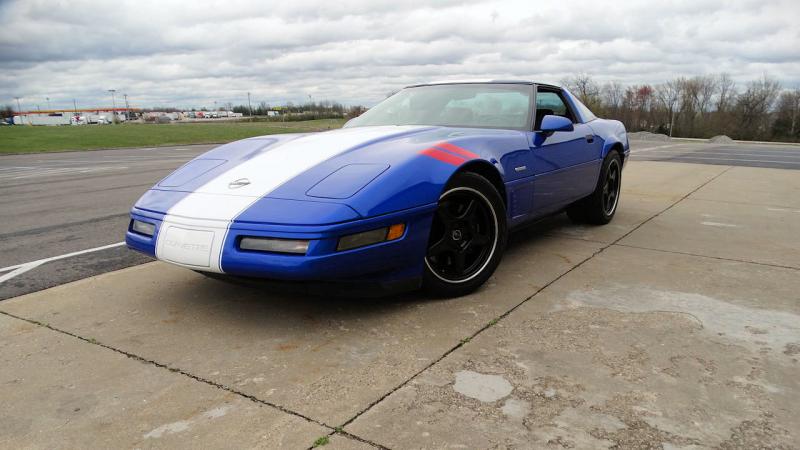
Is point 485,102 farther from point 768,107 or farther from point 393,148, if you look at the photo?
point 768,107

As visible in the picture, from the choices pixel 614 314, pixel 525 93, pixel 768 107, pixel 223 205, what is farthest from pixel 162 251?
pixel 768 107

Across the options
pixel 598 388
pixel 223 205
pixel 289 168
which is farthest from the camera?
pixel 289 168

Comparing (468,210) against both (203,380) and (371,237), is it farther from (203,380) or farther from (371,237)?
(203,380)

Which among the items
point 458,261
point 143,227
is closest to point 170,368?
point 143,227

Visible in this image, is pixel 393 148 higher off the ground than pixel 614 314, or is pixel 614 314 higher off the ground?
pixel 393 148

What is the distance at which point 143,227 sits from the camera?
2.91 m

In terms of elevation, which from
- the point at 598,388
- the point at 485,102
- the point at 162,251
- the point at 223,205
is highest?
the point at 485,102

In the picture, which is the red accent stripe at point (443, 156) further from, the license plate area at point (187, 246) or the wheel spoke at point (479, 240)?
the license plate area at point (187, 246)

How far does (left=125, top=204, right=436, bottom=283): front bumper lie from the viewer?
7.99ft

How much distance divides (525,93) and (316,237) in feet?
7.53

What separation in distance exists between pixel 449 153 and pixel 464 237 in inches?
19.2

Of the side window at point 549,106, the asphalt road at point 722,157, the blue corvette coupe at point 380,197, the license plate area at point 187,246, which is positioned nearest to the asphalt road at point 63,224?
the blue corvette coupe at point 380,197

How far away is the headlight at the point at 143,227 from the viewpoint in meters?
2.84

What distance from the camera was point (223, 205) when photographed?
8.82ft
